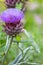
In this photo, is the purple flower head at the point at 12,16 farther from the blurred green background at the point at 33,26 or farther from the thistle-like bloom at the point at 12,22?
the blurred green background at the point at 33,26

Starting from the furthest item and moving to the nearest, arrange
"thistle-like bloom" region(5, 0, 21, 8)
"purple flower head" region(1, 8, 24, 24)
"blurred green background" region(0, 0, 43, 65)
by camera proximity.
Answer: "blurred green background" region(0, 0, 43, 65)
"thistle-like bloom" region(5, 0, 21, 8)
"purple flower head" region(1, 8, 24, 24)

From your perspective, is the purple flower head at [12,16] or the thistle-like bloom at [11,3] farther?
the thistle-like bloom at [11,3]

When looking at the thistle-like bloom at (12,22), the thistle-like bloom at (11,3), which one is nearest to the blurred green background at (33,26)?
the thistle-like bloom at (11,3)

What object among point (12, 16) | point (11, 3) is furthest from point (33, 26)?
point (12, 16)

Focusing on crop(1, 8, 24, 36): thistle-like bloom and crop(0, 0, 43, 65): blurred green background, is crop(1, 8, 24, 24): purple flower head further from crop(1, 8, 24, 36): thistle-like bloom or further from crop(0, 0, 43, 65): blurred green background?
crop(0, 0, 43, 65): blurred green background

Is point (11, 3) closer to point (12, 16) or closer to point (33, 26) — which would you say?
point (12, 16)

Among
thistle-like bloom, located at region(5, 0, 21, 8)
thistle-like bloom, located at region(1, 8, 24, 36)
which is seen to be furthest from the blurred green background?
thistle-like bloom, located at region(1, 8, 24, 36)

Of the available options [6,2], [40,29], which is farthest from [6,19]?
[40,29]

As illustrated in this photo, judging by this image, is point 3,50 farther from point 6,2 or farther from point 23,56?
point 6,2

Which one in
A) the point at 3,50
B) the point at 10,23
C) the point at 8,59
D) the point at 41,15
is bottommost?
the point at 41,15
